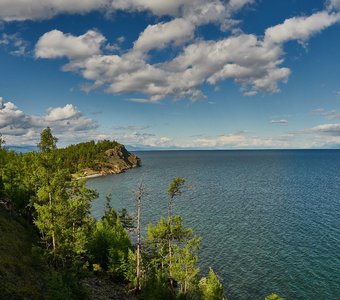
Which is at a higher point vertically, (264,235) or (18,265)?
(18,265)

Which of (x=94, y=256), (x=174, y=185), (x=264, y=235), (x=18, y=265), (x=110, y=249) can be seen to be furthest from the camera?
(x=264, y=235)

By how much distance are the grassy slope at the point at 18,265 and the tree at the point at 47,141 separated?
15162mm

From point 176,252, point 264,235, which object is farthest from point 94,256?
point 264,235

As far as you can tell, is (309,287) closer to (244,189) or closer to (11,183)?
(11,183)

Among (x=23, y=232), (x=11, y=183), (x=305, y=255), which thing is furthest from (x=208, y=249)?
(x=11, y=183)

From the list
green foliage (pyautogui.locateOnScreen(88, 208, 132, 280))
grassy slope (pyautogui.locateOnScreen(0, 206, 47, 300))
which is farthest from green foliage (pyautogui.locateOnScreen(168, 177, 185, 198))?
grassy slope (pyautogui.locateOnScreen(0, 206, 47, 300))

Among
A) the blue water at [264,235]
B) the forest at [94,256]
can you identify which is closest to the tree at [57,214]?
the forest at [94,256]

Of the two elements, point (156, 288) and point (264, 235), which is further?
point (264, 235)

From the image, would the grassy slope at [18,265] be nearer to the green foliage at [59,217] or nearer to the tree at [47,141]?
the green foliage at [59,217]

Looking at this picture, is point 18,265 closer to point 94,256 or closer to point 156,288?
point 94,256

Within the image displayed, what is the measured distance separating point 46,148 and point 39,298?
1324 inches

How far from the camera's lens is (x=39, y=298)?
38438 millimetres

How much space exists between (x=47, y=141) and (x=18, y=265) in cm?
2658

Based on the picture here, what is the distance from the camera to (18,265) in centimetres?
4584
